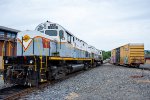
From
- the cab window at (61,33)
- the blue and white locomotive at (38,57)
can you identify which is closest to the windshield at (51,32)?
the blue and white locomotive at (38,57)

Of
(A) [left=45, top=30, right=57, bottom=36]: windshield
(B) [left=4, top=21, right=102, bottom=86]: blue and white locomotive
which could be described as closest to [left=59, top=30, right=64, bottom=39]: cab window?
(B) [left=4, top=21, right=102, bottom=86]: blue and white locomotive

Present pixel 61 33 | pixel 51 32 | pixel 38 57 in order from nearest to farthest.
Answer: pixel 38 57 < pixel 51 32 < pixel 61 33

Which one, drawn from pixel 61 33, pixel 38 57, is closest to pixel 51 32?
pixel 61 33

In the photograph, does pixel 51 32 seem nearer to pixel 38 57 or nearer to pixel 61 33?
pixel 61 33

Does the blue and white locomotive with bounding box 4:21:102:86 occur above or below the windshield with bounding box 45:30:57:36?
below

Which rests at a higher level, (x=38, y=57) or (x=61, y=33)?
(x=61, y=33)

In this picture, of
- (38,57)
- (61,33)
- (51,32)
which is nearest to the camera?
(38,57)

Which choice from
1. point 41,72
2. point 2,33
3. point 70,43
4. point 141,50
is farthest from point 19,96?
point 2,33

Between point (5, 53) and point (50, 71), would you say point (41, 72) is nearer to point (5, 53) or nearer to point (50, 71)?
point (50, 71)

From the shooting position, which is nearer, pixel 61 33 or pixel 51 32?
pixel 51 32

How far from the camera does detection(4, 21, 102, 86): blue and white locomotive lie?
10.6 m

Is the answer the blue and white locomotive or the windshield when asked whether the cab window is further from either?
the windshield

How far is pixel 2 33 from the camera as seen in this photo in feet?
108

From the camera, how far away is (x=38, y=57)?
10.7 metres
